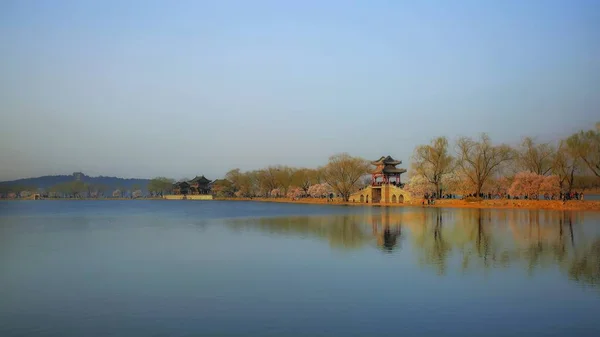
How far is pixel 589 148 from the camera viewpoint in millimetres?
49875

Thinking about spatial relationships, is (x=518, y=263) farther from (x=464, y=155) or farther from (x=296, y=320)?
(x=464, y=155)

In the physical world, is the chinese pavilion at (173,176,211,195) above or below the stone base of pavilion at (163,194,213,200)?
above

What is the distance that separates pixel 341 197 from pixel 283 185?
2172 cm

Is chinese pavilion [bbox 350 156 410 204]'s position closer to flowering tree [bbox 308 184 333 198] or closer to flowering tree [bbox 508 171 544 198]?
flowering tree [bbox 308 184 333 198]

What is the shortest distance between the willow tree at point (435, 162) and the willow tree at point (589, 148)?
18.9 m

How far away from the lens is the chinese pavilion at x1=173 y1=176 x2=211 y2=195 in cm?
15250

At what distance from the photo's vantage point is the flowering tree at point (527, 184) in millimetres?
54719

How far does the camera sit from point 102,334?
32.2 feet

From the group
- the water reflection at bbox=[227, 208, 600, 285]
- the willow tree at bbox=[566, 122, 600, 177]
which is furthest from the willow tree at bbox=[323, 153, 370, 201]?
the water reflection at bbox=[227, 208, 600, 285]

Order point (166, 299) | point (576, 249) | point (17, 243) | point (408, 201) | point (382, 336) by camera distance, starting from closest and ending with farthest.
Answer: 1. point (382, 336)
2. point (166, 299)
3. point (576, 249)
4. point (17, 243)
5. point (408, 201)

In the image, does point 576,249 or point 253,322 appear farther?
point 576,249

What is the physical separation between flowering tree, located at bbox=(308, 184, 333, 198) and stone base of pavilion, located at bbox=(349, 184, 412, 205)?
41.9 feet

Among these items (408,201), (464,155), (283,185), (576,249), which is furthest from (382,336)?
(283,185)

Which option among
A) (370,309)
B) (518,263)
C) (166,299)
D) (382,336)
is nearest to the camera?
(382,336)
